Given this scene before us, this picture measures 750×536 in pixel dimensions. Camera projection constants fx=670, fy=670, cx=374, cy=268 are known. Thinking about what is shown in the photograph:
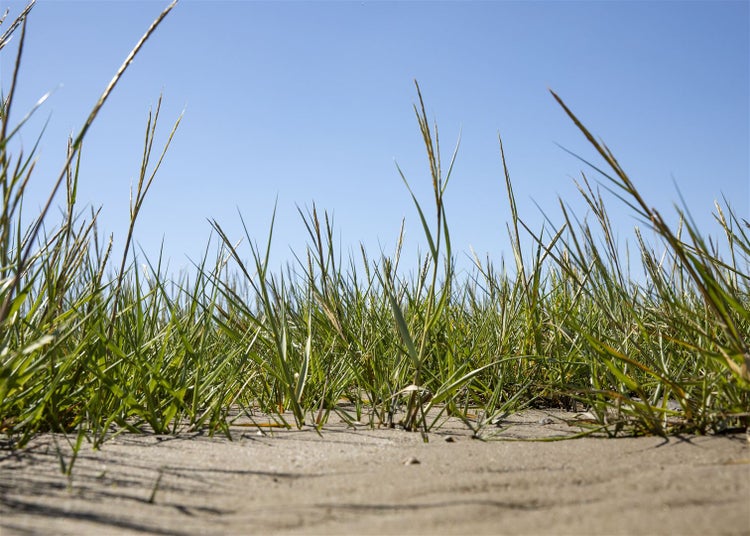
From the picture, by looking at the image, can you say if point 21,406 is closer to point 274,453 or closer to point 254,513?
point 274,453

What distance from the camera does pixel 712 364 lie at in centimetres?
160

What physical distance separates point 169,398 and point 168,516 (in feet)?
2.67

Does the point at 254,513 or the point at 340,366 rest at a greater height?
the point at 340,366

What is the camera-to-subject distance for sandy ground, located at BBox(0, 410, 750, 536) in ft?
3.40

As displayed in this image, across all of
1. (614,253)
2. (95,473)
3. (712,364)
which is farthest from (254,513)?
(614,253)

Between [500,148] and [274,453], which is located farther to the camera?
[500,148]

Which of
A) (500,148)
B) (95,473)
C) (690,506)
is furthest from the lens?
(500,148)

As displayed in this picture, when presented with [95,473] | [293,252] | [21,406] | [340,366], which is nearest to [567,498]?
[95,473]

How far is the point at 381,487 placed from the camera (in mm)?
1241

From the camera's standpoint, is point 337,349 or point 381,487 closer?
point 381,487

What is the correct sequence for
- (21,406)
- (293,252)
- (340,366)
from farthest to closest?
(293,252)
(340,366)
(21,406)

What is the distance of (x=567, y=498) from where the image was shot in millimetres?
1141

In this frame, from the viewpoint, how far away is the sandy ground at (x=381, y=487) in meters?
1.04

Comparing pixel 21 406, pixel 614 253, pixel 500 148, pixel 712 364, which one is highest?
pixel 500 148
